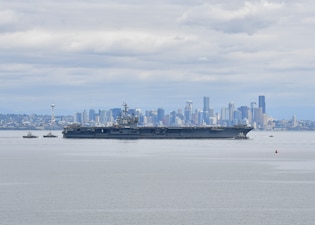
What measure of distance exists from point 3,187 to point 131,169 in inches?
1015

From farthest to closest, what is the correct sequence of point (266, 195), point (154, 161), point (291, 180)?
point (154, 161)
point (291, 180)
point (266, 195)

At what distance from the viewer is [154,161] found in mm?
105312

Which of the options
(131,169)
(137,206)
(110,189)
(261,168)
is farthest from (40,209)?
(261,168)

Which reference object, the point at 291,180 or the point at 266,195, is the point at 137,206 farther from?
the point at 291,180

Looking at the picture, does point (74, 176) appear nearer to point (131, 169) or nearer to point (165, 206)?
point (131, 169)

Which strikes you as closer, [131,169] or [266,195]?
[266,195]

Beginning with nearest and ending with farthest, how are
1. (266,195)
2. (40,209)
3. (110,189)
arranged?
1. (40,209)
2. (266,195)
3. (110,189)

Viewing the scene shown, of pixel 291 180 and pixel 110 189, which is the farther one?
pixel 291 180

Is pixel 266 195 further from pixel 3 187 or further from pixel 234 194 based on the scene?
pixel 3 187

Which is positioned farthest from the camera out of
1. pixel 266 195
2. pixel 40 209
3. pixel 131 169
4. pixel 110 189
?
pixel 131 169

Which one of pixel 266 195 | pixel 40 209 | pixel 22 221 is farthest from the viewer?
pixel 266 195

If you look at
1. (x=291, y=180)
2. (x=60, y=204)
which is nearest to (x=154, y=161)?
(x=291, y=180)

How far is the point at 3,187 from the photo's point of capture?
2534 inches

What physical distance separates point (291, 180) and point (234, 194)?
46.1 ft
